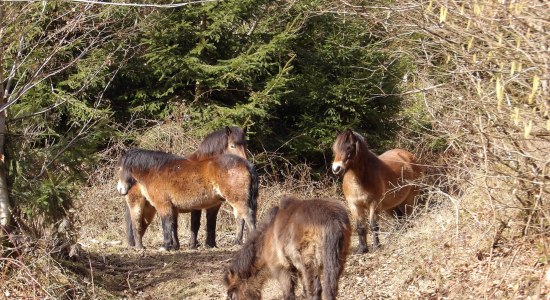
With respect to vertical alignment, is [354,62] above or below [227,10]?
below

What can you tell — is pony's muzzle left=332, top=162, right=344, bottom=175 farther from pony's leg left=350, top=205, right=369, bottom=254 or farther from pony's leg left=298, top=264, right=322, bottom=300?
pony's leg left=298, top=264, right=322, bottom=300

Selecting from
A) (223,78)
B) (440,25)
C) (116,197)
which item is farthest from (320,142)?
(440,25)

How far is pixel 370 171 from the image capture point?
11688mm

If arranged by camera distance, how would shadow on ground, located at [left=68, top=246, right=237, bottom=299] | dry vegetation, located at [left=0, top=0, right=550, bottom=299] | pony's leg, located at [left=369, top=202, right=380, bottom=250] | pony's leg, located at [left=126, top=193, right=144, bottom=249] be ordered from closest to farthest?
dry vegetation, located at [left=0, top=0, right=550, bottom=299] → shadow on ground, located at [left=68, top=246, right=237, bottom=299] → pony's leg, located at [left=369, top=202, right=380, bottom=250] → pony's leg, located at [left=126, top=193, right=144, bottom=249]

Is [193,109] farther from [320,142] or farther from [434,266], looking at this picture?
[434,266]

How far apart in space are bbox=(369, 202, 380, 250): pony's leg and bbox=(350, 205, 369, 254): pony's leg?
111 millimetres

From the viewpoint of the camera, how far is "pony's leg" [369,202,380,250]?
36.8ft

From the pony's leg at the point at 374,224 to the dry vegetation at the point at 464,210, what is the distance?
0.58 feet

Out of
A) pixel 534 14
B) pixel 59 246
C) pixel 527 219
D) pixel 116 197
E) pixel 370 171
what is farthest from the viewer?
pixel 116 197

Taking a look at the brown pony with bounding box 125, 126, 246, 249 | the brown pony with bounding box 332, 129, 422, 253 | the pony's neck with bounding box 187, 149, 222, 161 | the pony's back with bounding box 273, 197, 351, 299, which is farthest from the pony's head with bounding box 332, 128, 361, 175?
the pony's back with bounding box 273, 197, 351, 299

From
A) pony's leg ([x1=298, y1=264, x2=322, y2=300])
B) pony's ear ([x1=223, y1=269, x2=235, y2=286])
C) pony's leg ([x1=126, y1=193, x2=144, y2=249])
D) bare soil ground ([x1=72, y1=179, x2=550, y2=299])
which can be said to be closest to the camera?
pony's leg ([x1=298, y1=264, x2=322, y2=300])

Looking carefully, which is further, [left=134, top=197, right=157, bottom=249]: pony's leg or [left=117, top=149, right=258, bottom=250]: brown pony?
[left=134, top=197, right=157, bottom=249]: pony's leg

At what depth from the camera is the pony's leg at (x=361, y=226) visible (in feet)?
36.2

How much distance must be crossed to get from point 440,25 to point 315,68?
10345mm
